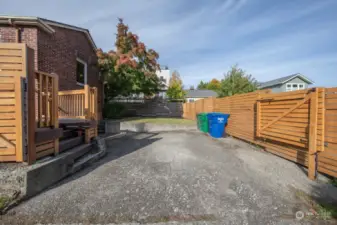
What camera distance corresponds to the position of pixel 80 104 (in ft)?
20.2

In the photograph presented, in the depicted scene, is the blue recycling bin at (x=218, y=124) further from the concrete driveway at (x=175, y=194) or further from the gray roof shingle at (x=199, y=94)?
the gray roof shingle at (x=199, y=94)

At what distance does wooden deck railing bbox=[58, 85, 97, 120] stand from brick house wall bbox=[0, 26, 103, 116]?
1601 mm

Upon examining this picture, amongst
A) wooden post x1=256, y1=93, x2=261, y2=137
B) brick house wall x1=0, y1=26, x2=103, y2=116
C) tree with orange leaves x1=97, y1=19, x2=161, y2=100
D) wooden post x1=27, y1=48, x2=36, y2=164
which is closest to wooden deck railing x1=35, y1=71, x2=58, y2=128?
wooden post x1=27, y1=48, x2=36, y2=164

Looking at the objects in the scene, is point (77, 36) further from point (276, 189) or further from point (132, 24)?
point (276, 189)

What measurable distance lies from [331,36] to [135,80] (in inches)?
453

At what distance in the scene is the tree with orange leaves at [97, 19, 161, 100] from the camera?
36.5 ft

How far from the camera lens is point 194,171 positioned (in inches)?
154

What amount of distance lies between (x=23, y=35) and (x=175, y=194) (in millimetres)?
7701

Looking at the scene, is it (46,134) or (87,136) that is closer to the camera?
(46,134)

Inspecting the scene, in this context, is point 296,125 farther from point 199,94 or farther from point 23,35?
point 199,94

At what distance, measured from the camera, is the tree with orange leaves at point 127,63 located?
1113 cm

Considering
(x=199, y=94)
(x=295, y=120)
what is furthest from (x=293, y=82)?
(x=295, y=120)

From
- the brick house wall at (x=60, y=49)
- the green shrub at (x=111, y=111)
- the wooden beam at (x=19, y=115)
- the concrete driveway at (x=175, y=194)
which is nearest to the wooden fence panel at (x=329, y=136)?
the concrete driveway at (x=175, y=194)

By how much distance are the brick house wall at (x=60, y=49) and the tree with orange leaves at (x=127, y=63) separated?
1055 millimetres
